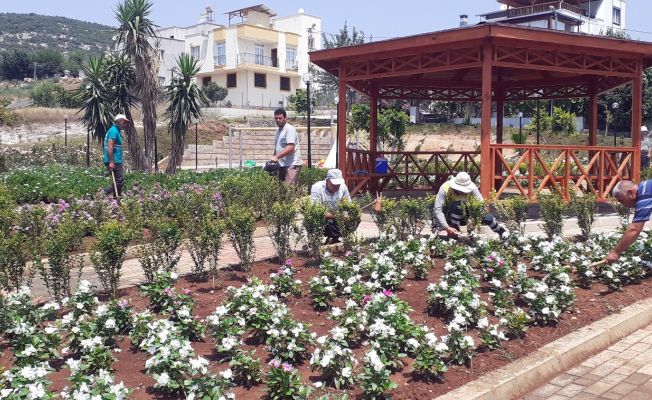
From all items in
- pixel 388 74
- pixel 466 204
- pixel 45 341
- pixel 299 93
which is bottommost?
pixel 45 341

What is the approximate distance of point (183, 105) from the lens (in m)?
23.0

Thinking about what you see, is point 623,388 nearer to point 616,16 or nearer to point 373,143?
point 373,143

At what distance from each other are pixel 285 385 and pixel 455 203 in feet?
16.1

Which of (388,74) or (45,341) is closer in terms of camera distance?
(45,341)

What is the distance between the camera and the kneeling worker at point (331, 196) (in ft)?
25.3

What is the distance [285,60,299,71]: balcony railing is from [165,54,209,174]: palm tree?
39554 mm

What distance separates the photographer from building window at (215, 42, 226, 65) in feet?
197

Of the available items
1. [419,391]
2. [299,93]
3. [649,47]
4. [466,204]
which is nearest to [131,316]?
[419,391]

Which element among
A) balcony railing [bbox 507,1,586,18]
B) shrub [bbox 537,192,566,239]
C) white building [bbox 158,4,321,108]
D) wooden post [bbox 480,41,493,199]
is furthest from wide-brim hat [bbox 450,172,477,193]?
balcony railing [bbox 507,1,586,18]

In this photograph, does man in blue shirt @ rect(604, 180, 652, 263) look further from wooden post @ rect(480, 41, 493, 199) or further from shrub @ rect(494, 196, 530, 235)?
wooden post @ rect(480, 41, 493, 199)

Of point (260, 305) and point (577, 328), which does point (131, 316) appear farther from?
point (577, 328)

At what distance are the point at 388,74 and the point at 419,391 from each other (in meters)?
9.33

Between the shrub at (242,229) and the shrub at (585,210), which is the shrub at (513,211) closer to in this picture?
the shrub at (585,210)

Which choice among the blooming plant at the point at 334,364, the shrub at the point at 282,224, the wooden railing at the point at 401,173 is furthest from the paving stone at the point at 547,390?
the wooden railing at the point at 401,173
